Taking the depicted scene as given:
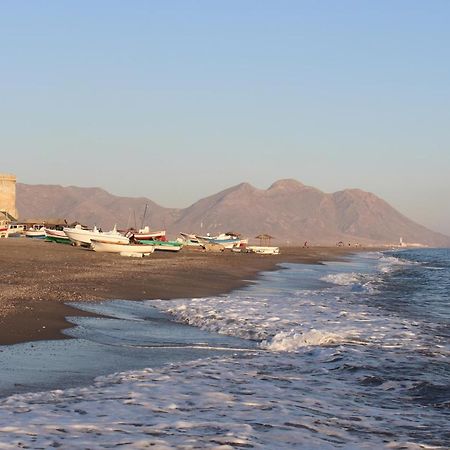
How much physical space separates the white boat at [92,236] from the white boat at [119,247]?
0.29 m

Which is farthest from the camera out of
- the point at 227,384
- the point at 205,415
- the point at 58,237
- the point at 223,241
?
the point at 223,241

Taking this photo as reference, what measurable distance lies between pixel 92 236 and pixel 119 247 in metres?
3.70

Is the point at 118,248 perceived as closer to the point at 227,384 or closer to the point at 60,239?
the point at 60,239

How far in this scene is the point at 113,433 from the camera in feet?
25.5

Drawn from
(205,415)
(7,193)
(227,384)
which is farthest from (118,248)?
(7,193)

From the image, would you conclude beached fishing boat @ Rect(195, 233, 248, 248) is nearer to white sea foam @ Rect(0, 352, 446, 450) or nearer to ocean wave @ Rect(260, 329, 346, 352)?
ocean wave @ Rect(260, 329, 346, 352)

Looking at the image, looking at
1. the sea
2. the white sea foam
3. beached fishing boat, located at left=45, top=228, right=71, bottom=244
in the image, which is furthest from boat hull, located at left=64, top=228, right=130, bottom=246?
the white sea foam

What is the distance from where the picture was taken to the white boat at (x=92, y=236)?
5403cm

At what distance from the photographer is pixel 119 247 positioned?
53750 mm

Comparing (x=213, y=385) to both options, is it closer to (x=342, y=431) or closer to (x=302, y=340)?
(x=342, y=431)

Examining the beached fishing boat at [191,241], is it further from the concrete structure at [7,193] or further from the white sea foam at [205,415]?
the white sea foam at [205,415]

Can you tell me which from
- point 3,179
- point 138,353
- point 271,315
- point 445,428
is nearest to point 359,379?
point 445,428

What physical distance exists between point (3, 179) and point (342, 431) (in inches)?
4987

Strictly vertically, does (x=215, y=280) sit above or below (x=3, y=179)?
below
